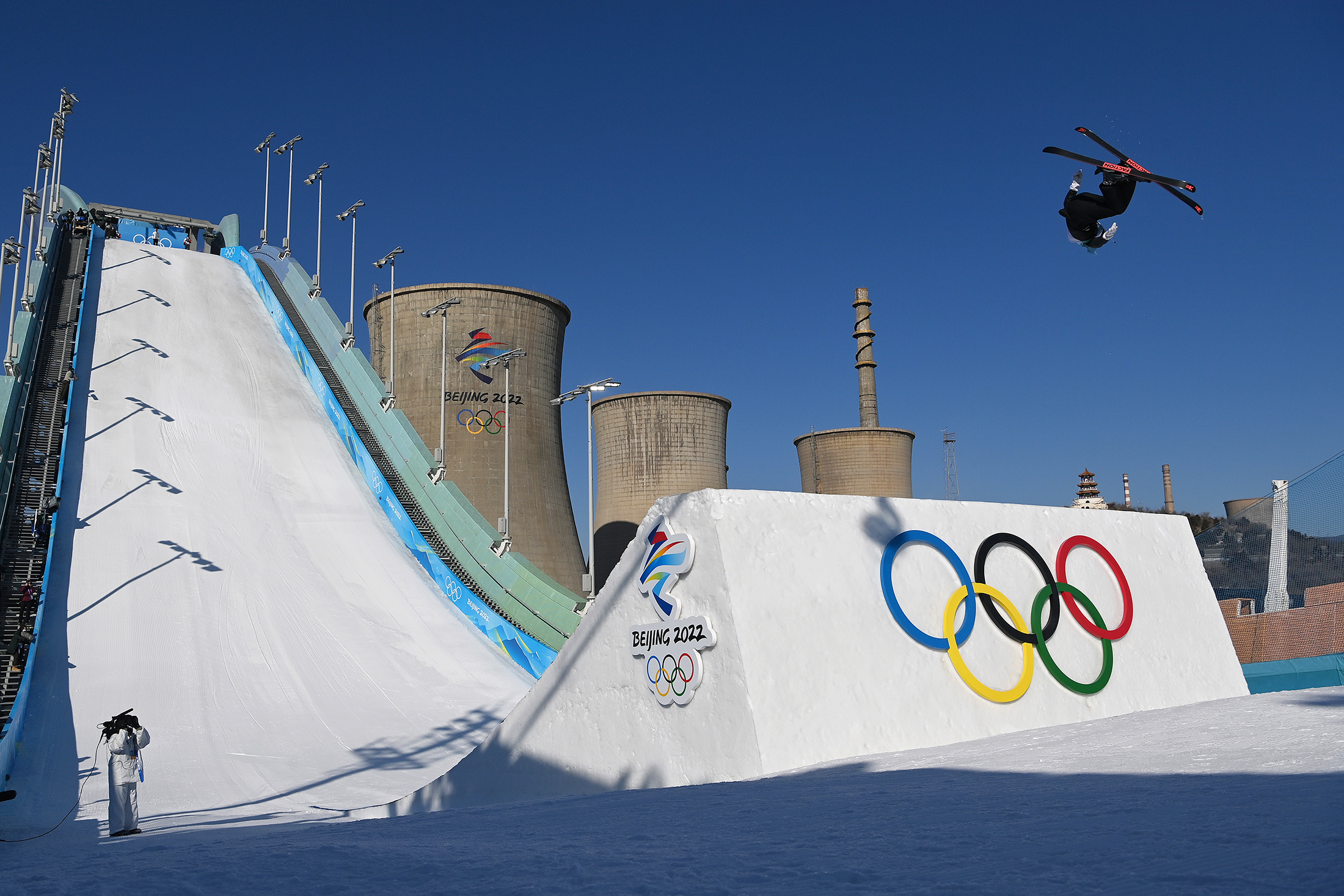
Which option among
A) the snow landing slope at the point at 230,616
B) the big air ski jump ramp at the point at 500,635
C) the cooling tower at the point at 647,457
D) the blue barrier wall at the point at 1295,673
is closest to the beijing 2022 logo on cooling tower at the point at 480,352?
the cooling tower at the point at 647,457

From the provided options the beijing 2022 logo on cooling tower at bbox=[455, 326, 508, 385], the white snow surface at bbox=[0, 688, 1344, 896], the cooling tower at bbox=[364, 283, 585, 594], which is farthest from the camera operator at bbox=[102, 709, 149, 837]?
the beijing 2022 logo on cooling tower at bbox=[455, 326, 508, 385]

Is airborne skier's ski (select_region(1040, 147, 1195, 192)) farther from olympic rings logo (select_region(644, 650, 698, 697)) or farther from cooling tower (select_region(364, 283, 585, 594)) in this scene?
cooling tower (select_region(364, 283, 585, 594))

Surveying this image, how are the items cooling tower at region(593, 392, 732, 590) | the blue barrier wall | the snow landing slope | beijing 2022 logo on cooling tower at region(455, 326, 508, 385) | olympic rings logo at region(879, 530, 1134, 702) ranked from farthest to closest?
cooling tower at region(593, 392, 732, 590) → beijing 2022 logo on cooling tower at region(455, 326, 508, 385) → the snow landing slope → the blue barrier wall → olympic rings logo at region(879, 530, 1134, 702)

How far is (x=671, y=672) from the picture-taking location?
6953 mm

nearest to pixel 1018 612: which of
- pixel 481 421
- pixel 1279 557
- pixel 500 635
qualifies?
pixel 1279 557

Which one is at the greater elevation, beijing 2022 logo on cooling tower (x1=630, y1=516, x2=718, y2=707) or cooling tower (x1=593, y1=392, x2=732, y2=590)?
cooling tower (x1=593, y1=392, x2=732, y2=590)

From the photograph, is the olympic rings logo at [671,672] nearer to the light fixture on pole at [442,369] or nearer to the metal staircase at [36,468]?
the metal staircase at [36,468]

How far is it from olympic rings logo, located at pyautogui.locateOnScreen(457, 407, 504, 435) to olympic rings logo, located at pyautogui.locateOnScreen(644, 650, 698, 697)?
80.7 ft

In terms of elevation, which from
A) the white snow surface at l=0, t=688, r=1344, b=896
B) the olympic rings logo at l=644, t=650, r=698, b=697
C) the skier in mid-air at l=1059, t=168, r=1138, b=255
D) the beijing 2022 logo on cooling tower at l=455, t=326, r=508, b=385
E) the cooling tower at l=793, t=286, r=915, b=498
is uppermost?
the beijing 2022 logo on cooling tower at l=455, t=326, r=508, b=385

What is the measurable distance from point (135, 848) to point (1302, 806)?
5184 mm

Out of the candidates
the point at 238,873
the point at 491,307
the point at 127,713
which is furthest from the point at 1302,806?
the point at 491,307

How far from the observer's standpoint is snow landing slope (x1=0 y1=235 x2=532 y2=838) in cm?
1009

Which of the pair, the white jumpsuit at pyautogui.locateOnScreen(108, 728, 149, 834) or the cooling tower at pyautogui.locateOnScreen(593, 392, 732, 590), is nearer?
the white jumpsuit at pyautogui.locateOnScreen(108, 728, 149, 834)

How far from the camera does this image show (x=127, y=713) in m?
8.39
